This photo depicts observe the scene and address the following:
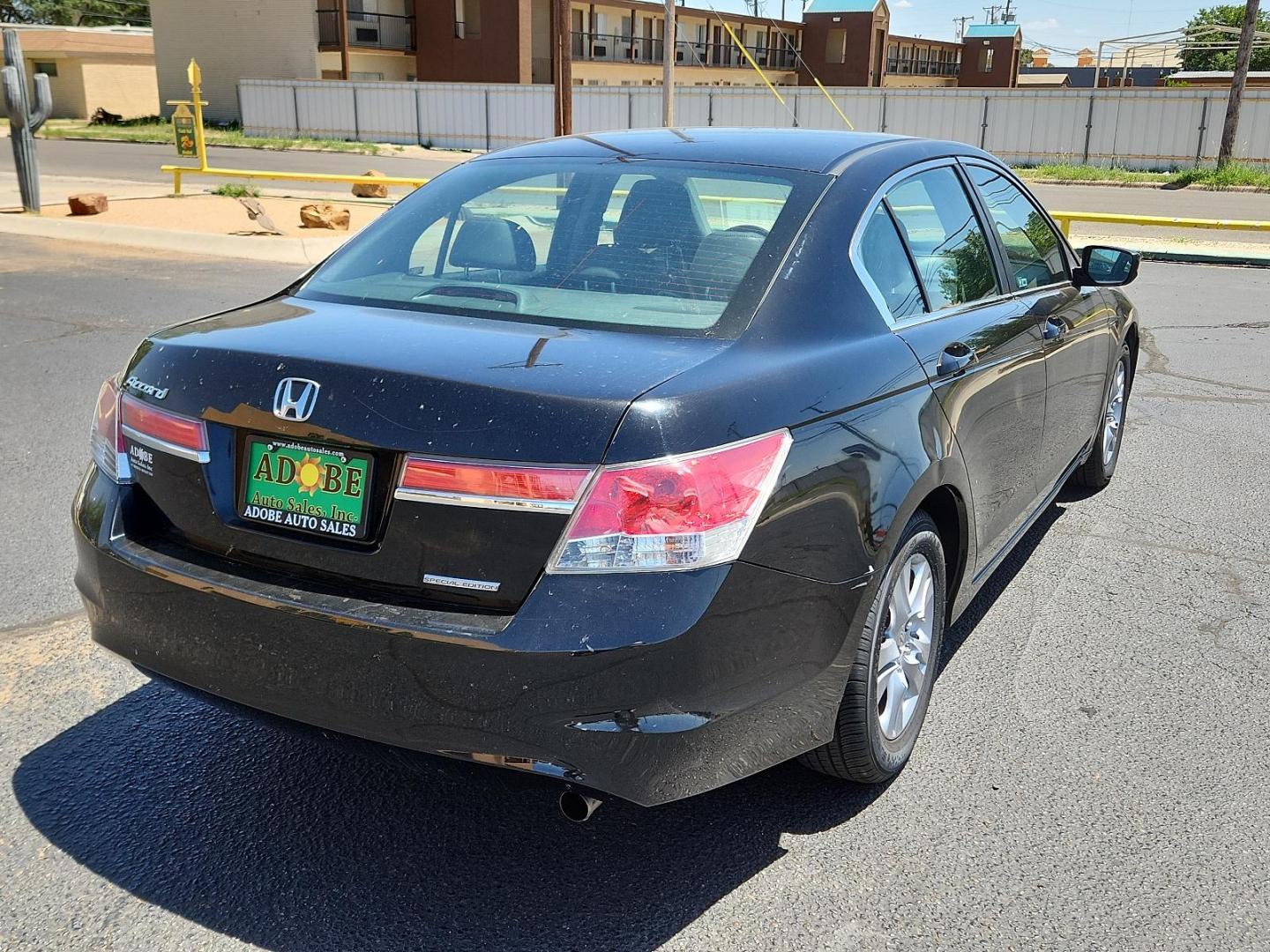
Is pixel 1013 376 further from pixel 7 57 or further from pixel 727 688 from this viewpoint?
pixel 7 57

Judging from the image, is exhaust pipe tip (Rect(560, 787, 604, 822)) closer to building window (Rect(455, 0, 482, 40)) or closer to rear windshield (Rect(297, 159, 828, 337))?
rear windshield (Rect(297, 159, 828, 337))

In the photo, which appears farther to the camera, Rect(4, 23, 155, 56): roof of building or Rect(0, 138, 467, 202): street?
Rect(4, 23, 155, 56): roof of building

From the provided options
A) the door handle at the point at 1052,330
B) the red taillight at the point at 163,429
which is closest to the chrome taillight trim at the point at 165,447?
the red taillight at the point at 163,429

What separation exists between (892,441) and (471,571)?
1176 mm

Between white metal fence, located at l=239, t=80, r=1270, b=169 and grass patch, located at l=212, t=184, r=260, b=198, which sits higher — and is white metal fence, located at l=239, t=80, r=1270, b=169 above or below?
above

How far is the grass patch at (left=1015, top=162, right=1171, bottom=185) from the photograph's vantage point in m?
29.3

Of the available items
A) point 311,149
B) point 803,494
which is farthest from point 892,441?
point 311,149

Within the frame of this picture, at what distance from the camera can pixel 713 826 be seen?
307 cm

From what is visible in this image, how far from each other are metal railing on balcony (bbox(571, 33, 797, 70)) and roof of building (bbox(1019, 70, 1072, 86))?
23.9 meters

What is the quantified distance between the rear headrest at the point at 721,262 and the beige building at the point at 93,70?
6056 centimetres

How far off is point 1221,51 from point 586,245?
346 ft

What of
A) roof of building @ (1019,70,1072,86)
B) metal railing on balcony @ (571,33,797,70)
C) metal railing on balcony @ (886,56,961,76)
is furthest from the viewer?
roof of building @ (1019,70,1072,86)

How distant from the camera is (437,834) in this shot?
300cm

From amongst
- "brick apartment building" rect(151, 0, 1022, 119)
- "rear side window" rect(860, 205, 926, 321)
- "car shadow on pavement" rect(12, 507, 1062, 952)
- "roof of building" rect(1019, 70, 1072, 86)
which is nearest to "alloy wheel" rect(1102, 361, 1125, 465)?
"rear side window" rect(860, 205, 926, 321)
